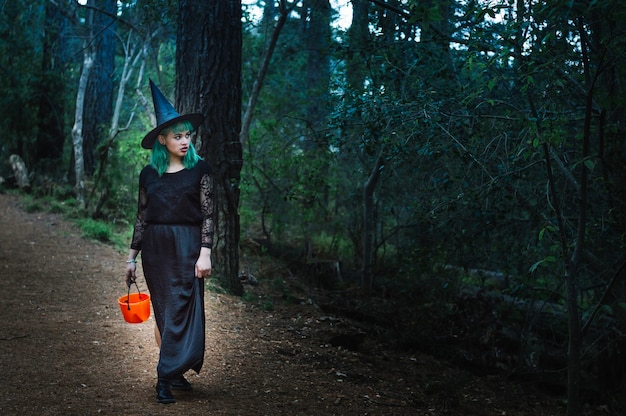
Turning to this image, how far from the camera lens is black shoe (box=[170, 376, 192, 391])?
4.93 metres

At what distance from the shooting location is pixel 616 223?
21.1 feet

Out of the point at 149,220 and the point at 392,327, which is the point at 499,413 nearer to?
the point at 392,327

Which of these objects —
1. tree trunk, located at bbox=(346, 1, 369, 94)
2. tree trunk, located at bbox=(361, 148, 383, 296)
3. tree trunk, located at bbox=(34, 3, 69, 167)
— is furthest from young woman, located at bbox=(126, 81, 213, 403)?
tree trunk, located at bbox=(34, 3, 69, 167)

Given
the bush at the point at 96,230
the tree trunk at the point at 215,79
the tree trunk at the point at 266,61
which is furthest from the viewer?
the bush at the point at 96,230

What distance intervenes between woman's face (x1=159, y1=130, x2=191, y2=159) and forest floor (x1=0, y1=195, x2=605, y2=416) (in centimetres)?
184

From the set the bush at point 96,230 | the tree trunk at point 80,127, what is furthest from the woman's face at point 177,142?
the tree trunk at point 80,127

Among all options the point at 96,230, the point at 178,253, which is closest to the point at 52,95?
the point at 96,230

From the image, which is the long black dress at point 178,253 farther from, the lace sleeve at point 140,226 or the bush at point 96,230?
the bush at point 96,230

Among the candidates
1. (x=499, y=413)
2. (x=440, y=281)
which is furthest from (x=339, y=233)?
(x=499, y=413)

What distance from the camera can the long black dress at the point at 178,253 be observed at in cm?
466

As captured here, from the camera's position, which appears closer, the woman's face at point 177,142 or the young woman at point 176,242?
the young woman at point 176,242

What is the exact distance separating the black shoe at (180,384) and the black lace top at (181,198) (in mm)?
1112

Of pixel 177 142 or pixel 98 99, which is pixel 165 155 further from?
pixel 98 99

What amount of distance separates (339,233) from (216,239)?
568 cm
